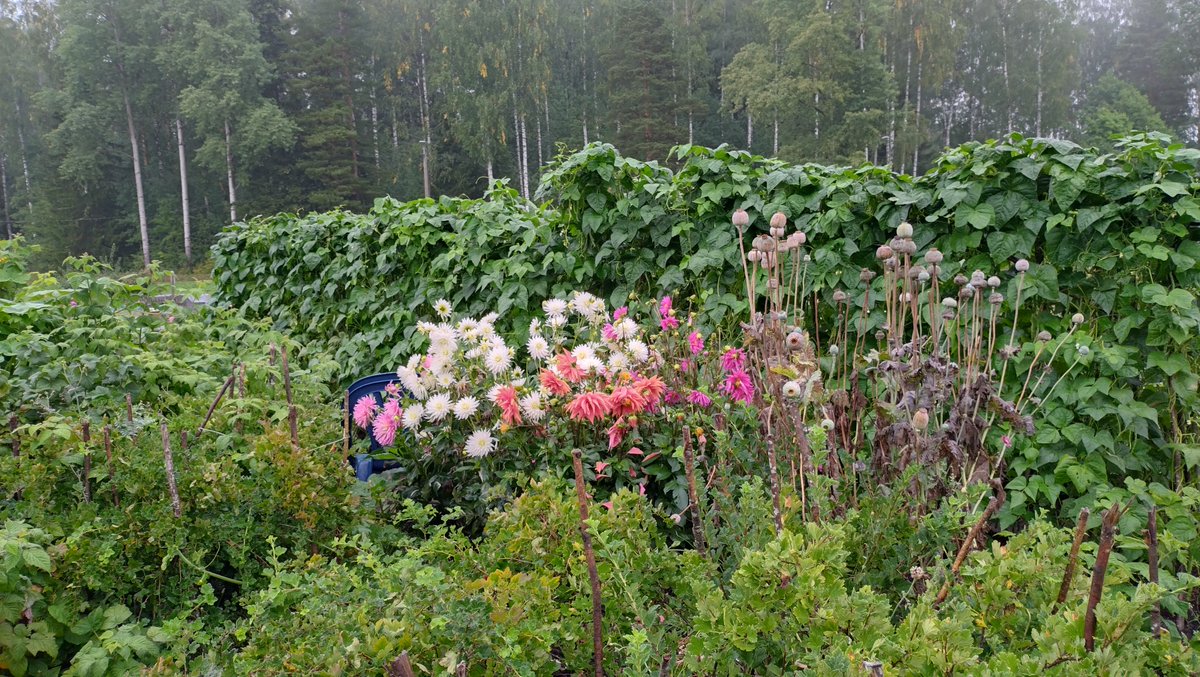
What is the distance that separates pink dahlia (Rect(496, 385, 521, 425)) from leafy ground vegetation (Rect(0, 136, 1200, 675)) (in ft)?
0.06

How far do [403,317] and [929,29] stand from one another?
23135mm

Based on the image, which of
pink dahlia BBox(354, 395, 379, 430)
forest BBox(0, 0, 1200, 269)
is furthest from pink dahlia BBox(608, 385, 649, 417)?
forest BBox(0, 0, 1200, 269)

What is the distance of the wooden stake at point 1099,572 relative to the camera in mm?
857

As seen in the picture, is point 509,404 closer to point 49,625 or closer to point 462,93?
point 49,625

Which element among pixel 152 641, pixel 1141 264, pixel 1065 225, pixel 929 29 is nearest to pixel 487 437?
pixel 152 641

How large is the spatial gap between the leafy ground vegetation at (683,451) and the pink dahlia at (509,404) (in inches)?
0.7

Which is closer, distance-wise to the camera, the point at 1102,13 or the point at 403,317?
the point at 403,317

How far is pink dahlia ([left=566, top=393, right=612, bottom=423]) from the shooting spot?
7.09 feet

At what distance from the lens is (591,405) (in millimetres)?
2178

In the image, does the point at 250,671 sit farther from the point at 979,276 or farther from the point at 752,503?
the point at 979,276

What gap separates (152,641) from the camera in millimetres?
1503

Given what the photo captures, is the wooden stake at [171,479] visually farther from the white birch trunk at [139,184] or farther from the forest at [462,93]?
Result: the white birch trunk at [139,184]

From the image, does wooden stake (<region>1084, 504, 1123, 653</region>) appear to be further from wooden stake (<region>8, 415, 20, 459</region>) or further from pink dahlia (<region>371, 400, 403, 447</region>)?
wooden stake (<region>8, 415, 20, 459</region>)

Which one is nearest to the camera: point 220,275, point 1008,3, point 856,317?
point 856,317
